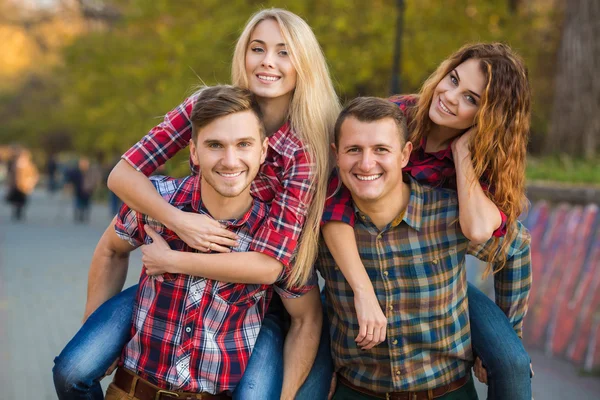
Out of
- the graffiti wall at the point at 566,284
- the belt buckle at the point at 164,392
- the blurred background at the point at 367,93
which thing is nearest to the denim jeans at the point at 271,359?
the belt buckle at the point at 164,392

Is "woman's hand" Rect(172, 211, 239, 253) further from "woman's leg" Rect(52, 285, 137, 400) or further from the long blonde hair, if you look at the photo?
"woman's leg" Rect(52, 285, 137, 400)

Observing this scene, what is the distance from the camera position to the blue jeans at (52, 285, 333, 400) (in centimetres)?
307

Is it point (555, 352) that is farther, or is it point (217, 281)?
point (555, 352)

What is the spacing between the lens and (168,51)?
54.0ft

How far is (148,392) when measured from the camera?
120 inches

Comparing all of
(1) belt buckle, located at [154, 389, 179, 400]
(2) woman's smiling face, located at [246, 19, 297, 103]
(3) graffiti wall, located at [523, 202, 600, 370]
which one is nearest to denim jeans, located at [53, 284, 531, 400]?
(1) belt buckle, located at [154, 389, 179, 400]

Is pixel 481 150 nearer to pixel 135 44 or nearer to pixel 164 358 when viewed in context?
pixel 164 358

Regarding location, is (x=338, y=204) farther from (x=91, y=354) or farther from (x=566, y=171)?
(x=566, y=171)

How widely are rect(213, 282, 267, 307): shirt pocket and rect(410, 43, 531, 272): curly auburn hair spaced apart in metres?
1.04

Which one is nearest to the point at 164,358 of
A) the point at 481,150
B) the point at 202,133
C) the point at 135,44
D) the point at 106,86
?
the point at 202,133

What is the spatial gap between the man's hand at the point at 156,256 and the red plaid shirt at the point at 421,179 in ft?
2.25

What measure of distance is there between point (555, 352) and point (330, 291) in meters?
4.72

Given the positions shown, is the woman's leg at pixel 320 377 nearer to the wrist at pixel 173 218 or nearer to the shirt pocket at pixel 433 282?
the shirt pocket at pixel 433 282

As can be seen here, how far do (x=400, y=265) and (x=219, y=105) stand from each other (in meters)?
1.01
